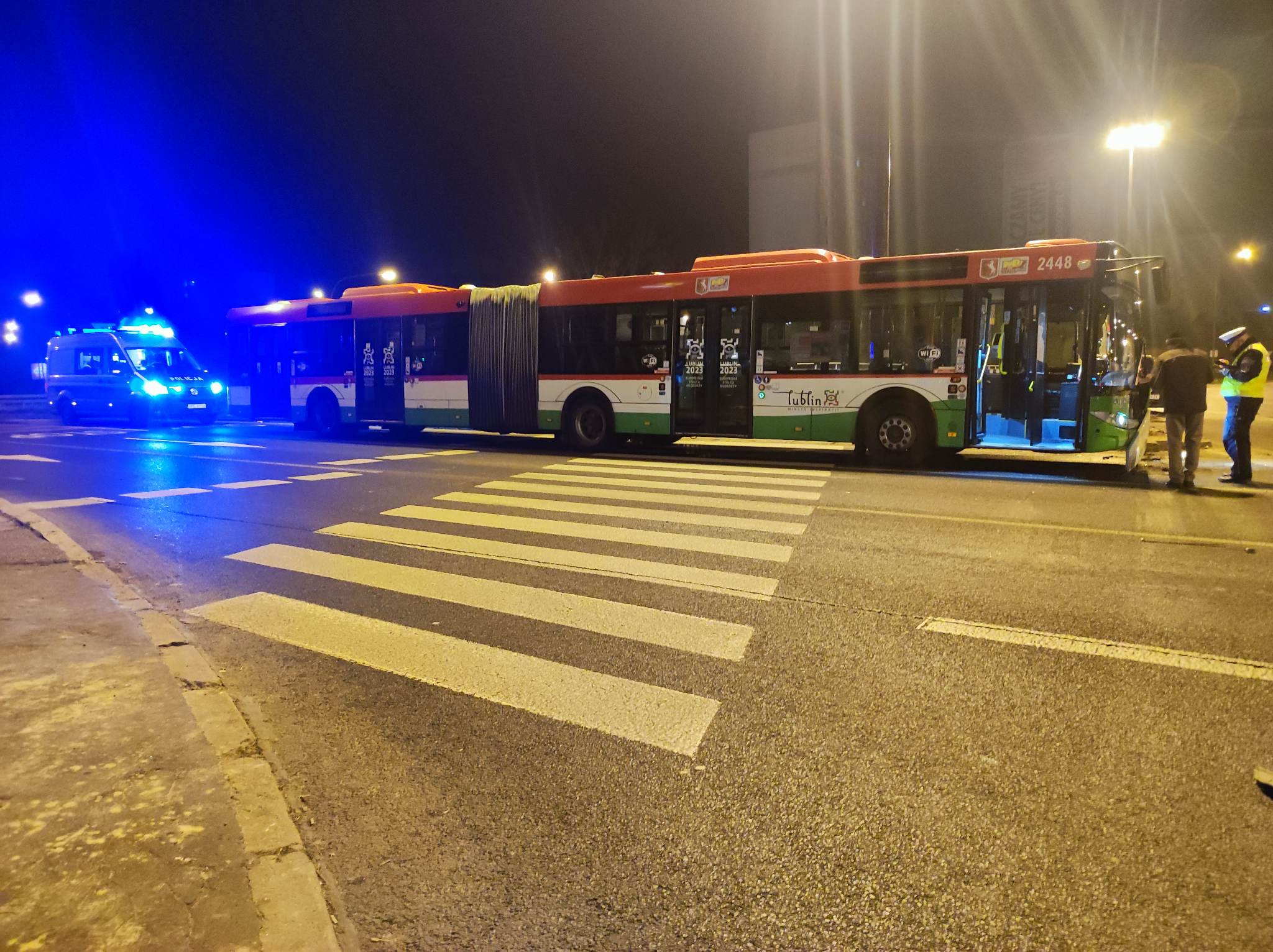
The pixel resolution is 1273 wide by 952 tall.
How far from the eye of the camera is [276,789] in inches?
131

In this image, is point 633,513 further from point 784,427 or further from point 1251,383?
point 1251,383

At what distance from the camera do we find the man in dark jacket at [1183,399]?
10.4m

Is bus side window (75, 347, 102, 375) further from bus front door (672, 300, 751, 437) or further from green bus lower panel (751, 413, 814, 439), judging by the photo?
green bus lower panel (751, 413, 814, 439)

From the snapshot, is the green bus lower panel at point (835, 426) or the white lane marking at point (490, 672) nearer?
the white lane marking at point (490, 672)

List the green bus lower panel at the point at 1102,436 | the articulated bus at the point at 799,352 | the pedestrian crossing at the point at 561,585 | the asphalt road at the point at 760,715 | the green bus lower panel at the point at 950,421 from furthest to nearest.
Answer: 1. the green bus lower panel at the point at 950,421
2. the articulated bus at the point at 799,352
3. the green bus lower panel at the point at 1102,436
4. the pedestrian crossing at the point at 561,585
5. the asphalt road at the point at 760,715

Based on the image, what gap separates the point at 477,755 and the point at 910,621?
3.03m

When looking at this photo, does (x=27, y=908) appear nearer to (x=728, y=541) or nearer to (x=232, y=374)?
(x=728, y=541)

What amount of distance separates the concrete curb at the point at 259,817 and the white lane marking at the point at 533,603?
5.38 feet

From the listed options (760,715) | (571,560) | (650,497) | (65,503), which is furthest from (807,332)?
(65,503)

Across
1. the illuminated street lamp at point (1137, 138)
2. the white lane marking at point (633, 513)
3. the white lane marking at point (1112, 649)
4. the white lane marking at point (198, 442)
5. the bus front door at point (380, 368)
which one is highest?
the illuminated street lamp at point (1137, 138)

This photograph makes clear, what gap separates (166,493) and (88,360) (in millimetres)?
19221

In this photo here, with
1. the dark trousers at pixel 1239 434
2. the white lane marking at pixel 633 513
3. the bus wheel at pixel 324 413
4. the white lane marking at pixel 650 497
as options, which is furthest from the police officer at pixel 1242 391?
the bus wheel at pixel 324 413

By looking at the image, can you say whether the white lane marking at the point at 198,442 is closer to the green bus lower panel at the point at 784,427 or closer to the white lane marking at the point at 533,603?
the green bus lower panel at the point at 784,427

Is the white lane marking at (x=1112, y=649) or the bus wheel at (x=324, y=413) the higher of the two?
the bus wheel at (x=324, y=413)
